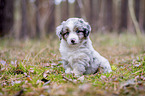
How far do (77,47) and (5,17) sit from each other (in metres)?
6.83

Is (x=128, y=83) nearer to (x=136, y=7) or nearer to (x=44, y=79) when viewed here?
(x=44, y=79)

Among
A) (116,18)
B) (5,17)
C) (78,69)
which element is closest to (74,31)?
(78,69)

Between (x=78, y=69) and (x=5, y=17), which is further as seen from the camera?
(x=5, y=17)

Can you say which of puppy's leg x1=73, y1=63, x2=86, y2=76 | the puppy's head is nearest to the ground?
puppy's leg x1=73, y1=63, x2=86, y2=76

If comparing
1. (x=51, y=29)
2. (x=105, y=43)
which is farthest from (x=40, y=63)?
(x=51, y=29)

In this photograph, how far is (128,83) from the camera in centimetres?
288

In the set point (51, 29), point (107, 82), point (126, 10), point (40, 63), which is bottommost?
point (107, 82)

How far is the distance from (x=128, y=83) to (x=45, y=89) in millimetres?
1430

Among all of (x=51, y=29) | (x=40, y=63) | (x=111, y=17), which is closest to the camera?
(x=40, y=63)

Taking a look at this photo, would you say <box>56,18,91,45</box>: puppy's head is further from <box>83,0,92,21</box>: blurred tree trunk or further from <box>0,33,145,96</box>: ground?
<box>83,0,92,21</box>: blurred tree trunk

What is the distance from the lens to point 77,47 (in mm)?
A: 3693

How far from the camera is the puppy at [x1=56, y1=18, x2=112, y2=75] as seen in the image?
3.46 metres

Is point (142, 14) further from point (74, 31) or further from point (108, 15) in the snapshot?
point (74, 31)

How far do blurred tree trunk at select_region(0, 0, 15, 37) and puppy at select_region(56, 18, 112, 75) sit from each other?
6217 millimetres
